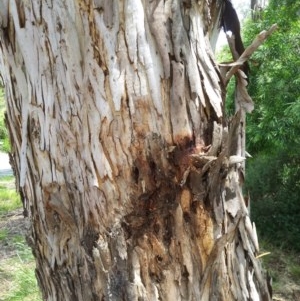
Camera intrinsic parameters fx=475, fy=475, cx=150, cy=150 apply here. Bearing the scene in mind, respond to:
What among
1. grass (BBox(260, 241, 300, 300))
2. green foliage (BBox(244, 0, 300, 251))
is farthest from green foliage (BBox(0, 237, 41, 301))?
green foliage (BBox(244, 0, 300, 251))

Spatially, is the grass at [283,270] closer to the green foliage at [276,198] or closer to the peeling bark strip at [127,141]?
the green foliage at [276,198]

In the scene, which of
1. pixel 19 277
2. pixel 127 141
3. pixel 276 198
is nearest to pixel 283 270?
pixel 276 198

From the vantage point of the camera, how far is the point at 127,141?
3.81 ft

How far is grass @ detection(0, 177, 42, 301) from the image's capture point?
12.0 feet

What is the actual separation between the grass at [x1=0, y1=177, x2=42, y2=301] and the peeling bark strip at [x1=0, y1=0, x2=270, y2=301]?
7.98 feet

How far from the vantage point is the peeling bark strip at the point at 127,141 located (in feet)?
3.78

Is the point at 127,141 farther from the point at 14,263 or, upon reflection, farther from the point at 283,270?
the point at 283,270

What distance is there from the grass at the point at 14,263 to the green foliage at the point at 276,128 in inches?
96.4

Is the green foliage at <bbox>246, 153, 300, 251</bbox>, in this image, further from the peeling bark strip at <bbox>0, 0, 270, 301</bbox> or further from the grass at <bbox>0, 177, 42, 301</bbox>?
the peeling bark strip at <bbox>0, 0, 270, 301</bbox>

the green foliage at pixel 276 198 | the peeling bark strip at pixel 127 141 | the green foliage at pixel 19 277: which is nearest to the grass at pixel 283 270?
the green foliage at pixel 276 198

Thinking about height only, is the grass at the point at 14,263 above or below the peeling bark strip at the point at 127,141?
below

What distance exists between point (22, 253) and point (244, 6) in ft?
46.4

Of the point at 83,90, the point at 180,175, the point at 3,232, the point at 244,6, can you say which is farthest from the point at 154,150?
the point at 244,6

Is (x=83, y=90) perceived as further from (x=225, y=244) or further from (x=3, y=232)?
(x=3, y=232)
